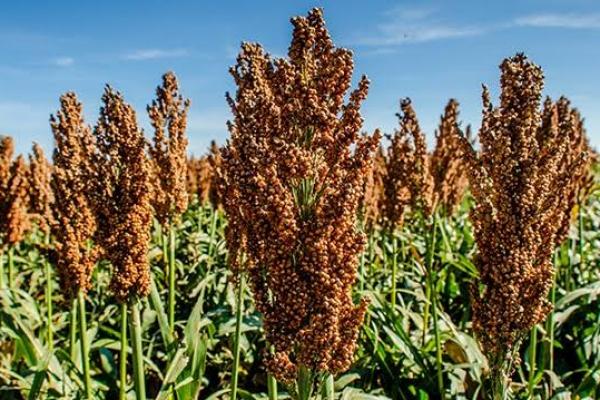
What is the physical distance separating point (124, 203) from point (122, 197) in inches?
1.4

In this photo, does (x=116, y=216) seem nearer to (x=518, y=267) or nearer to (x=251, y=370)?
(x=518, y=267)

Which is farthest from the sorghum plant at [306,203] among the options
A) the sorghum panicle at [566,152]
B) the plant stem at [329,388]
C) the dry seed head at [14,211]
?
the dry seed head at [14,211]

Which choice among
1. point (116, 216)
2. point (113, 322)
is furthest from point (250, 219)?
point (113, 322)

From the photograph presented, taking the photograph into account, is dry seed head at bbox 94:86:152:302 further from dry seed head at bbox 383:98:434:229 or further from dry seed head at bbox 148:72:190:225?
dry seed head at bbox 383:98:434:229

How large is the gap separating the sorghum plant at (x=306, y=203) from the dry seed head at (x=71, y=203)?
5.96ft

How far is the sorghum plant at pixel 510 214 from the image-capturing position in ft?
10.8

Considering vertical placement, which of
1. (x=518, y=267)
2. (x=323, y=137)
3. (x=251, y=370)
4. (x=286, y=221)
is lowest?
(x=251, y=370)

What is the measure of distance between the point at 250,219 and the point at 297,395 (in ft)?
2.44

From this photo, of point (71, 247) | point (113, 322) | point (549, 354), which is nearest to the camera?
point (71, 247)

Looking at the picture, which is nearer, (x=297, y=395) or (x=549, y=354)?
(x=297, y=395)

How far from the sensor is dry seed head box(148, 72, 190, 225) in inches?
197

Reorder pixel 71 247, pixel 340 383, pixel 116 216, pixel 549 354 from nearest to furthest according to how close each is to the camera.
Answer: pixel 116 216
pixel 71 247
pixel 340 383
pixel 549 354

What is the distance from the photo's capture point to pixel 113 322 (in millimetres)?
6418

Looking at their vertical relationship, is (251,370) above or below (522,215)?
below
